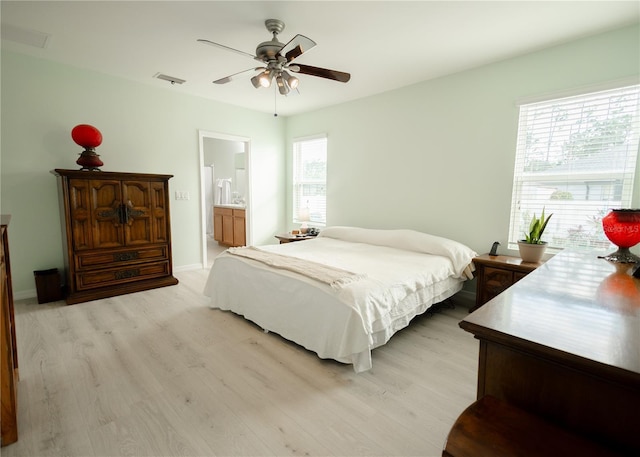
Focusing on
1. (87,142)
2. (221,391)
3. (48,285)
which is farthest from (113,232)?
(221,391)

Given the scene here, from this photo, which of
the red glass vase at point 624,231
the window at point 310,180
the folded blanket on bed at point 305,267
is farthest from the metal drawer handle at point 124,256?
the red glass vase at point 624,231

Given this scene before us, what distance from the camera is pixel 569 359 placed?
0.74m

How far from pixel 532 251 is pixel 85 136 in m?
4.53

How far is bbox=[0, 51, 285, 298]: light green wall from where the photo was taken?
318cm

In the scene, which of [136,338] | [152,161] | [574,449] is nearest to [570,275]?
[574,449]

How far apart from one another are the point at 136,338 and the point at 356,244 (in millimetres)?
2446

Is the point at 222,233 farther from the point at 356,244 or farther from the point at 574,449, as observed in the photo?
the point at 574,449

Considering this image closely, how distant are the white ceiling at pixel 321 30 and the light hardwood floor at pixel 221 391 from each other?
2542 mm

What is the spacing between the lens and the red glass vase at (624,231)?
1.77m

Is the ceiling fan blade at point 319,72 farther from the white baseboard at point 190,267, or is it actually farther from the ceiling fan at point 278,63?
the white baseboard at point 190,267

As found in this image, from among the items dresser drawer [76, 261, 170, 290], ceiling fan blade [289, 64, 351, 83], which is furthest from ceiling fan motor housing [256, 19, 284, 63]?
dresser drawer [76, 261, 170, 290]

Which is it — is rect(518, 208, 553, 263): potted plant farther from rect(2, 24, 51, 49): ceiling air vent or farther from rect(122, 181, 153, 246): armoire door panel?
rect(2, 24, 51, 49): ceiling air vent

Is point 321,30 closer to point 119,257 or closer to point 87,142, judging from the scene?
point 87,142

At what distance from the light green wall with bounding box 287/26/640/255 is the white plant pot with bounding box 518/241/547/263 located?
34 cm
